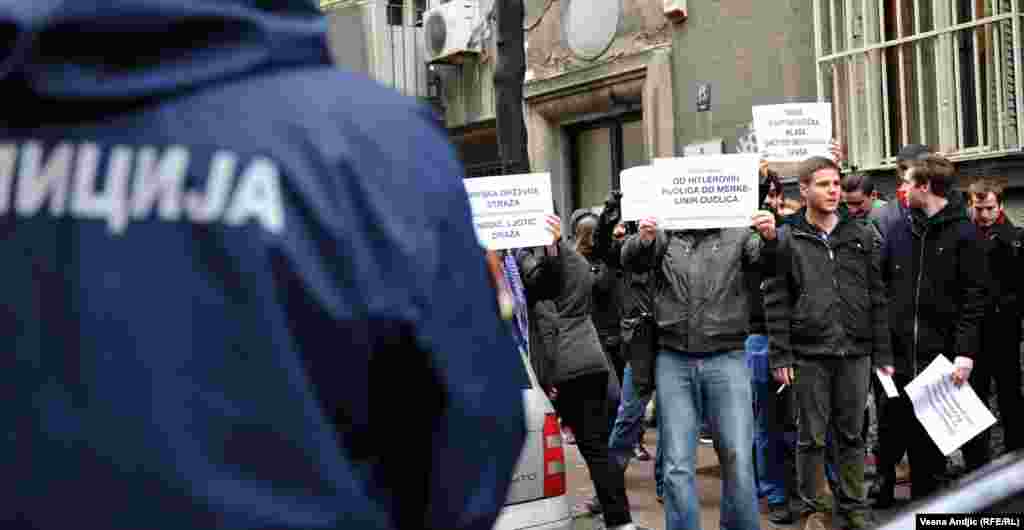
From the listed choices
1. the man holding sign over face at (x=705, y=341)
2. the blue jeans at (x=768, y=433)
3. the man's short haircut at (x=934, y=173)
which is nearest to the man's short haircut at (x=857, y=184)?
the man's short haircut at (x=934, y=173)

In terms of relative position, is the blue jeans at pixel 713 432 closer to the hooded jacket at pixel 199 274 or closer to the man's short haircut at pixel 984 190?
the man's short haircut at pixel 984 190

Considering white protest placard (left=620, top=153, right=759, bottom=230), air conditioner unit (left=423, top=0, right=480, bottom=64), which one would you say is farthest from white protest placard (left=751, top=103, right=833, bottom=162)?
air conditioner unit (left=423, top=0, right=480, bottom=64)

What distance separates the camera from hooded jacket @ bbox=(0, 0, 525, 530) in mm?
1502

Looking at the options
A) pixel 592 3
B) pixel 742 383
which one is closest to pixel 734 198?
pixel 742 383

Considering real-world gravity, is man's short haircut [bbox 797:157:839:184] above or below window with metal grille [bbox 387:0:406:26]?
below

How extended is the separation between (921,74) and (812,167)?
18.1 ft

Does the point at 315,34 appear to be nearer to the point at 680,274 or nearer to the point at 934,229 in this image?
the point at 680,274

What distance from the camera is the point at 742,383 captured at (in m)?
6.58

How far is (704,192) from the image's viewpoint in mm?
6809

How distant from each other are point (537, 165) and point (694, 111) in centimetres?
360

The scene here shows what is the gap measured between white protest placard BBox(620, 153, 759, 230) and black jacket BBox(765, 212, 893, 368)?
0.45 m

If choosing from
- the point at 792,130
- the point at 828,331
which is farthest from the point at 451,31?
the point at 828,331

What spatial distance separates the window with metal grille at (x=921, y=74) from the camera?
36.7 ft

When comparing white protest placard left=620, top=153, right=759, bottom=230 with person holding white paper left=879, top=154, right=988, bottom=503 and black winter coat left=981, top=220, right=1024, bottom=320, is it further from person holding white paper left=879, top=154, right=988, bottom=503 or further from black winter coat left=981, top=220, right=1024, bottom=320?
black winter coat left=981, top=220, right=1024, bottom=320
